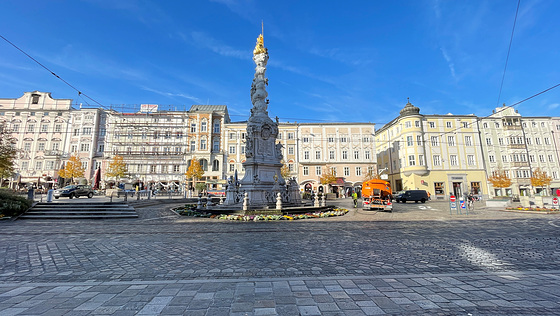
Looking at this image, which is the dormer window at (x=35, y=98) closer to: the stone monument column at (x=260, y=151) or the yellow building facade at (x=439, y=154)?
the stone monument column at (x=260, y=151)

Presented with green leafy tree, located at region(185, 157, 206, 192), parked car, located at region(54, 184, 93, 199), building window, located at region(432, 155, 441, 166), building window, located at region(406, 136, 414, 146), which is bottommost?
parked car, located at region(54, 184, 93, 199)

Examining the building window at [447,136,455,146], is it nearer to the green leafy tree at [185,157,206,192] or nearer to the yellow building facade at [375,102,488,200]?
the yellow building facade at [375,102,488,200]

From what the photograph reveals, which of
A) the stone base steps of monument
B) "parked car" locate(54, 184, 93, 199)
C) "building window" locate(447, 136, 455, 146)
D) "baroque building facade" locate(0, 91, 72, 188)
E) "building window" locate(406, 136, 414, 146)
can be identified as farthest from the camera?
"baroque building facade" locate(0, 91, 72, 188)

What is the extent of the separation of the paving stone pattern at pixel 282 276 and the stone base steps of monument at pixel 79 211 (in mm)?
7198

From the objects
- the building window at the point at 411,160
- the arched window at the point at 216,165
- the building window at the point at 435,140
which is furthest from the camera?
the arched window at the point at 216,165

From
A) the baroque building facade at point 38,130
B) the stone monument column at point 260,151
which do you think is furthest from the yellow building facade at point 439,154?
the baroque building facade at point 38,130

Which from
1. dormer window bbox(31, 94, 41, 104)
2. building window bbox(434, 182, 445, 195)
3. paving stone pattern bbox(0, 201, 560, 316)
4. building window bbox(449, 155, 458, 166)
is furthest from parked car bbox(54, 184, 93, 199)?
building window bbox(449, 155, 458, 166)

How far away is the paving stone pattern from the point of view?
3.17 meters

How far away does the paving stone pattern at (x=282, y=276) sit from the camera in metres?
3.17

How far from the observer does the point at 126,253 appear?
243 inches

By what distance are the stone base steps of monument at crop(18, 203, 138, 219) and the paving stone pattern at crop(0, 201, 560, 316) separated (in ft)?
23.6

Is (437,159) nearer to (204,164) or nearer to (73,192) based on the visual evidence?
(204,164)

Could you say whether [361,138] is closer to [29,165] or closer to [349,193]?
[349,193]

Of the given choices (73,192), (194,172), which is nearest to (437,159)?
(194,172)
